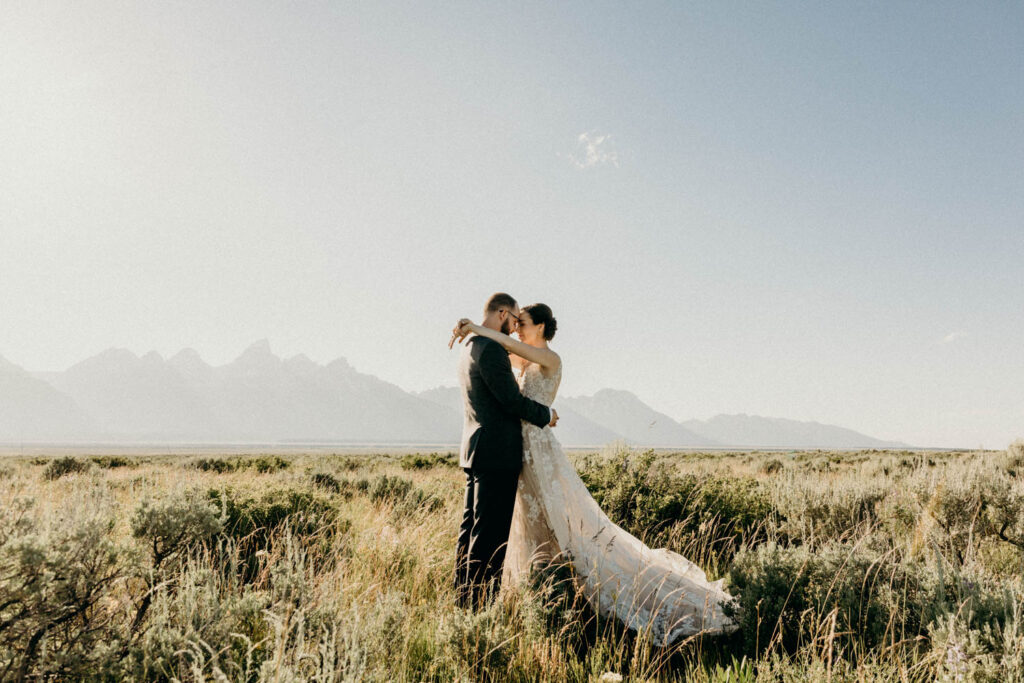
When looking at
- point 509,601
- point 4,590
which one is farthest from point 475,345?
point 4,590

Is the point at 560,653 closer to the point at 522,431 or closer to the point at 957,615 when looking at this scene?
the point at 522,431

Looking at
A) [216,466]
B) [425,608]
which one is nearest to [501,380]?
[425,608]

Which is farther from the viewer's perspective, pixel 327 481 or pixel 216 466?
pixel 216 466

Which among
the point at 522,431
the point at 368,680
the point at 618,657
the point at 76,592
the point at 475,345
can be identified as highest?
the point at 475,345

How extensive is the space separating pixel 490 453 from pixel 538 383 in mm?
835

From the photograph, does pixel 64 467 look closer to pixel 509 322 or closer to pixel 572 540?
pixel 509 322

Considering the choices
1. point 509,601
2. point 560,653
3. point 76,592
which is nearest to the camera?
point 76,592

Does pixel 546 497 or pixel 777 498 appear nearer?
pixel 546 497

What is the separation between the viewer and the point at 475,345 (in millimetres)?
4145

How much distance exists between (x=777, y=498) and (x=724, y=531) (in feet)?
3.77

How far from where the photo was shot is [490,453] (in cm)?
406

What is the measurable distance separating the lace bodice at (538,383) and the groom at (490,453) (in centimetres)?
33

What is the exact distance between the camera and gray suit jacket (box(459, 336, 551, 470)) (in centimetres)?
401

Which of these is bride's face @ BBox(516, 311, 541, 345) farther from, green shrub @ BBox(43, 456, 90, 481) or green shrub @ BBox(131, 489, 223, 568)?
green shrub @ BBox(43, 456, 90, 481)
